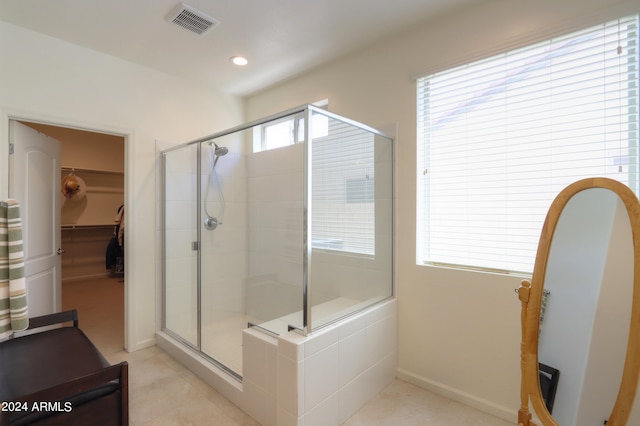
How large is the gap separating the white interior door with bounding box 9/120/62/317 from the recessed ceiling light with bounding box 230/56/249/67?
172 cm

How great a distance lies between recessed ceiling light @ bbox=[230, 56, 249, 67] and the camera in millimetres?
2682

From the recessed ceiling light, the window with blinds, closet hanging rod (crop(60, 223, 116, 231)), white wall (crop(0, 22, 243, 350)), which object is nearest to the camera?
the window with blinds

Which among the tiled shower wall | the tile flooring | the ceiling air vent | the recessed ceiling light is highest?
the recessed ceiling light

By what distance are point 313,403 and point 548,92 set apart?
7.41 ft

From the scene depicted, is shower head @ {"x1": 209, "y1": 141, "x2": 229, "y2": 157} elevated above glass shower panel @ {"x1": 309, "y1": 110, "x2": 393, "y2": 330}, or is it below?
above

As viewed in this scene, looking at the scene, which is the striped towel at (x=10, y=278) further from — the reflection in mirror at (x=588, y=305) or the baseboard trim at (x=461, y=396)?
the baseboard trim at (x=461, y=396)

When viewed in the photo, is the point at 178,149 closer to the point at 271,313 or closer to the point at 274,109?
the point at 274,109

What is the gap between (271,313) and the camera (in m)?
2.39

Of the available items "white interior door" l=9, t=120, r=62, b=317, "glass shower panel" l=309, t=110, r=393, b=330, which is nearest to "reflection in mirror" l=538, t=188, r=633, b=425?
"glass shower panel" l=309, t=110, r=393, b=330

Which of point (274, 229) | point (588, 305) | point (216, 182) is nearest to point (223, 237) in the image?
point (216, 182)

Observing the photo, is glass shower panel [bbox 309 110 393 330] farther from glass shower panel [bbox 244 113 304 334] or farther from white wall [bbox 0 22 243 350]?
white wall [bbox 0 22 243 350]

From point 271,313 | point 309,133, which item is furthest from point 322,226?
point 271,313

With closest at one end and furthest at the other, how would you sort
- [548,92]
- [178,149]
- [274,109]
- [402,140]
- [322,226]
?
1. [548,92]
2. [322,226]
3. [402,140]
4. [178,149]
5. [274,109]

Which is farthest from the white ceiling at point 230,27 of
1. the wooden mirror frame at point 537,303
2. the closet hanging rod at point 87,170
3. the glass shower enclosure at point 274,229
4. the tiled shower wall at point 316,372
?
the closet hanging rod at point 87,170
